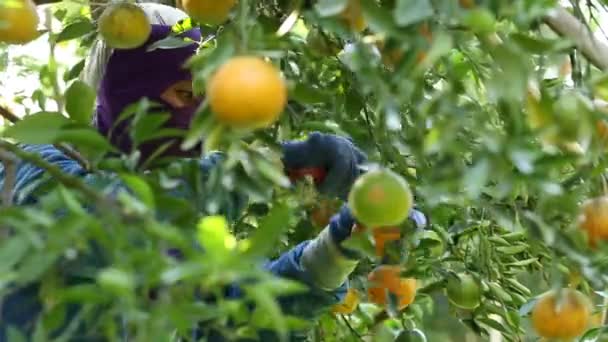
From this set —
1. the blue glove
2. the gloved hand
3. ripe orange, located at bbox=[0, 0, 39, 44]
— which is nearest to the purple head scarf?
the gloved hand

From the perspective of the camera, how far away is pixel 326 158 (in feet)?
4.34

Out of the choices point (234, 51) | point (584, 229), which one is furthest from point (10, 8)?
point (584, 229)

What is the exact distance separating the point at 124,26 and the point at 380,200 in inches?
12.8

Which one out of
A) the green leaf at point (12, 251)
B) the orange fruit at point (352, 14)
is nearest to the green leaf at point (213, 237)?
the green leaf at point (12, 251)

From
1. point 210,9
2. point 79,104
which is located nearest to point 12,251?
point 79,104

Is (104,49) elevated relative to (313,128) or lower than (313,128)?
lower

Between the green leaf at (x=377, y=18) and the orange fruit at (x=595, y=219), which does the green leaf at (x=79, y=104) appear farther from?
the orange fruit at (x=595, y=219)

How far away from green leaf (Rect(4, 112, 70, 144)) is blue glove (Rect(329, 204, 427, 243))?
0.43 metres

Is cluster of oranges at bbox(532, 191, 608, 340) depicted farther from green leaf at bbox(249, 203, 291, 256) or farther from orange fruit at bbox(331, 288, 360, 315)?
orange fruit at bbox(331, 288, 360, 315)

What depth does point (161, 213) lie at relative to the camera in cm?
80

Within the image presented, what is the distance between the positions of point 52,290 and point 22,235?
0.08 m

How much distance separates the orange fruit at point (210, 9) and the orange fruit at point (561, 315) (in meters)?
0.35

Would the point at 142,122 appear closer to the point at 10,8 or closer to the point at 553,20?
the point at 10,8

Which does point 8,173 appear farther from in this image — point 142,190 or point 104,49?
point 104,49
